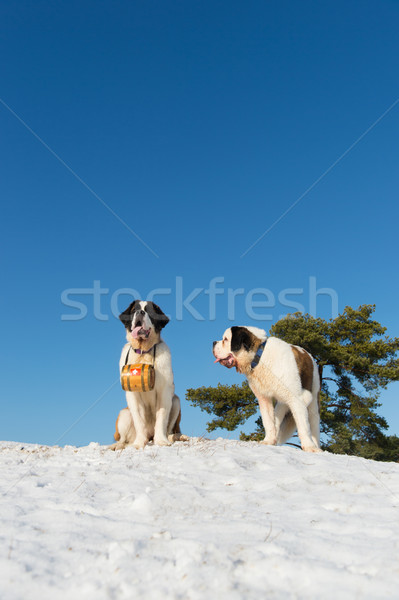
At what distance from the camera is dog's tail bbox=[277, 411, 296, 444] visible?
27.6 ft

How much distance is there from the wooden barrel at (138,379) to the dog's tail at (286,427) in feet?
8.58

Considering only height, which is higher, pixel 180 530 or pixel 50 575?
pixel 180 530

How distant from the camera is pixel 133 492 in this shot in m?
4.68

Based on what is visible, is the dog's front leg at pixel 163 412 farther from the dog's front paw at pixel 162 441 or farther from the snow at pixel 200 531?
the snow at pixel 200 531

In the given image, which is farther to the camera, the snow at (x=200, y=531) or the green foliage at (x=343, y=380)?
the green foliage at (x=343, y=380)

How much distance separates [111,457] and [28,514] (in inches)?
114

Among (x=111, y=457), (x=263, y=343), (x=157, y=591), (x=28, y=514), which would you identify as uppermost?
(x=263, y=343)

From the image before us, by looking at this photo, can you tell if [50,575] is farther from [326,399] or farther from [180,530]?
[326,399]

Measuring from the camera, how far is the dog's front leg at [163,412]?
26.6ft

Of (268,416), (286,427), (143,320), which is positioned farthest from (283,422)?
(143,320)

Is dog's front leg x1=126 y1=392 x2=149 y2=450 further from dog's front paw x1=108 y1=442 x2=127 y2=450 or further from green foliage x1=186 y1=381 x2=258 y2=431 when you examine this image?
green foliage x1=186 y1=381 x2=258 y2=431

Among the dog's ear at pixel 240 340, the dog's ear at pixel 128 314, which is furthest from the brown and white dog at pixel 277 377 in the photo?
the dog's ear at pixel 128 314

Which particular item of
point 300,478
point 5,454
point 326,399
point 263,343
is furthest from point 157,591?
point 326,399

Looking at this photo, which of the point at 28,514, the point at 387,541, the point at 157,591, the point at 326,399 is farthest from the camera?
the point at 326,399
